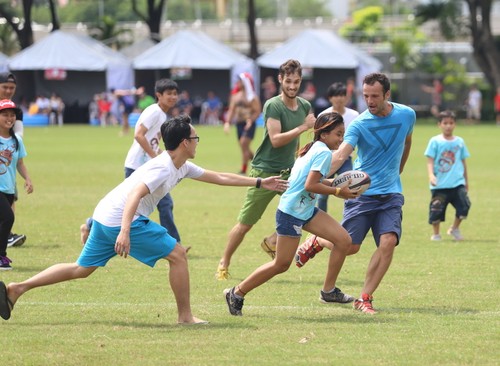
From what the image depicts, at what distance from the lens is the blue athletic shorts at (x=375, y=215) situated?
9.37 m

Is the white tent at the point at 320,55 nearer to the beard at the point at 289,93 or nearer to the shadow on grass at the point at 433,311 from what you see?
the beard at the point at 289,93

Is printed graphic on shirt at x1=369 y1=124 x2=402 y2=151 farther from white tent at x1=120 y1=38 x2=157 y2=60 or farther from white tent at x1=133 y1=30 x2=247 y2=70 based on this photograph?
white tent at x1=120 y1=38 x2=157 y2=60

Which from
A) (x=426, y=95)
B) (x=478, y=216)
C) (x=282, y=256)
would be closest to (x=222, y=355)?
(x=282, y=256)

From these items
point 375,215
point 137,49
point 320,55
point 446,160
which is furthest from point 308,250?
point 137,49

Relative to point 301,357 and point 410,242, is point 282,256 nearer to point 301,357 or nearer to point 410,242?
point 301,357

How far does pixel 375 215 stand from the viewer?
9.52m

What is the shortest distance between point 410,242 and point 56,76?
1616 inches

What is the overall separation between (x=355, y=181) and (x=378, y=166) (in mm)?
696

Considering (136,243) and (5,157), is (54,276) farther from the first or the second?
(5,157)

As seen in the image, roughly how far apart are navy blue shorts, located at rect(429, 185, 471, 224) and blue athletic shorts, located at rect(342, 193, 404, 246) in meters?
5.10

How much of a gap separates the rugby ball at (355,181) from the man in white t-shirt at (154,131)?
3797mm

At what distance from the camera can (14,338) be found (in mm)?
8086

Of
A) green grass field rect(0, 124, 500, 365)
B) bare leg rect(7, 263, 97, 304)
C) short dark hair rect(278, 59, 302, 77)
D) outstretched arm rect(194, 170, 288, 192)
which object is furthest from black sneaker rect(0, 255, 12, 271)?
outstretched arm rect(194, 170, 288, 192)

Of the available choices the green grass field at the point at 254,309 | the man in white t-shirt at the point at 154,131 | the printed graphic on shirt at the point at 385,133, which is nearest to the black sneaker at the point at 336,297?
the green grass field at the point at 254,309
